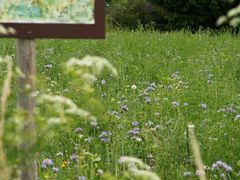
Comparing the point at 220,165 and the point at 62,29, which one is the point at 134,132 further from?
the point at 62,29

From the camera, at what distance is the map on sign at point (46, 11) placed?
7.47 feet

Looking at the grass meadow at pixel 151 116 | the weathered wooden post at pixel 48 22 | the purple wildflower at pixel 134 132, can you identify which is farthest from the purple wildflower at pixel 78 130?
the weathered wooden post at pixel 48 22

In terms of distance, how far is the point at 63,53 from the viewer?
7.51 metres

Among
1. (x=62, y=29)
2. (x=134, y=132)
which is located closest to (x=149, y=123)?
(x=134, y=132)

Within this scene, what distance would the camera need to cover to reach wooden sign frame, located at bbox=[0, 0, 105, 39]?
7.47ft

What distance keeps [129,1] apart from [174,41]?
9.00 m

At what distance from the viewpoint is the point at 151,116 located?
4.28 m

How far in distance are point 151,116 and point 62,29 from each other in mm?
2085

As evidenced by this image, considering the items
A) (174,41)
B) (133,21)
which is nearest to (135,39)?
(174,41)

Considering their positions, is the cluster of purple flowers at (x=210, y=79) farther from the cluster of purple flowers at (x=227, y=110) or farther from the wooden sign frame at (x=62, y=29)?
the wooden sign frame at (x=62, y=29)

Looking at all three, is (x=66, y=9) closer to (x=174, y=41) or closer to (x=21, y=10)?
(x=21, y=10)

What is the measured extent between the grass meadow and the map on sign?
0.83 feet

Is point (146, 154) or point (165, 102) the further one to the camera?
point (165, 102)

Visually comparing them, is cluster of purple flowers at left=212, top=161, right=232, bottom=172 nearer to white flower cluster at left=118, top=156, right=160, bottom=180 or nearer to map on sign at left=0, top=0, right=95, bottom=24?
map on sign at left=0, top=0, right=95, bottom=24
